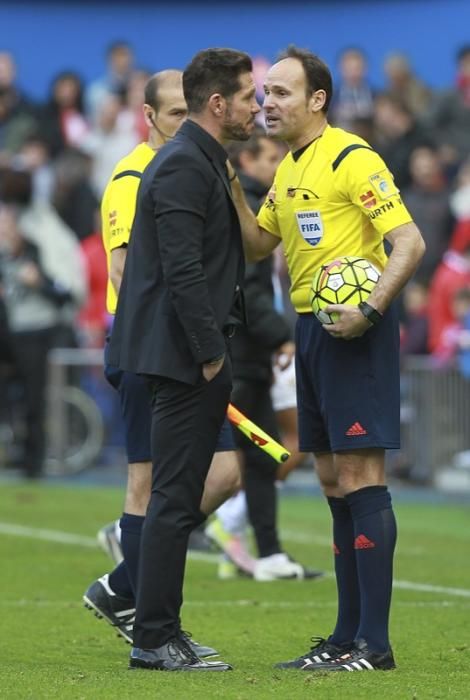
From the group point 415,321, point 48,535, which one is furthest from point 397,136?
point 48,535

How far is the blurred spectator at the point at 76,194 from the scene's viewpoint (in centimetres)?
2153

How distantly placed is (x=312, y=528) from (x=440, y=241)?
5927mm

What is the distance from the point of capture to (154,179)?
23.4 feet

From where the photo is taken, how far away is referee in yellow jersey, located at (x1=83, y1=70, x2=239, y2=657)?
8.15 m

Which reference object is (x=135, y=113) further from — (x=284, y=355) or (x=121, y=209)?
(x=121, y=209)

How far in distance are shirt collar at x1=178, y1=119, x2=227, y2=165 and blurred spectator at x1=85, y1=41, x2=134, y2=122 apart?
15.8 meters

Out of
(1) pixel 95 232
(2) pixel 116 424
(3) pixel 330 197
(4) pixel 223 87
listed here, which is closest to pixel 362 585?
(3) pixel 330 197

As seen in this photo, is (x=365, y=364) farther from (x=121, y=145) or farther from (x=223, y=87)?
(x=121, y=145)

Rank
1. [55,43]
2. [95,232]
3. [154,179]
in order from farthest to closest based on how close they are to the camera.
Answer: [55,43] → [95,232] → [154,179]

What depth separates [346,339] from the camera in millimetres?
7273

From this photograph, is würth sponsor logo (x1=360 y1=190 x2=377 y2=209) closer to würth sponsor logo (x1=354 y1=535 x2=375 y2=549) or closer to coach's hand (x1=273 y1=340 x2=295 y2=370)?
würth sponsor logo (x1=354 y1=535 x2=375 y2=549)

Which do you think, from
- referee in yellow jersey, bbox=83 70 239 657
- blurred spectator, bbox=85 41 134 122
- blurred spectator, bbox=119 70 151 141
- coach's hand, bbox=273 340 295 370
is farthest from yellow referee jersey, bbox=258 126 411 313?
blurred spectator, bbox=85 41 134 122

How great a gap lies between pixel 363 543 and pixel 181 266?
4.46 feet

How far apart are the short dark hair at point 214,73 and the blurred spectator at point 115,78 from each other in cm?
1581
